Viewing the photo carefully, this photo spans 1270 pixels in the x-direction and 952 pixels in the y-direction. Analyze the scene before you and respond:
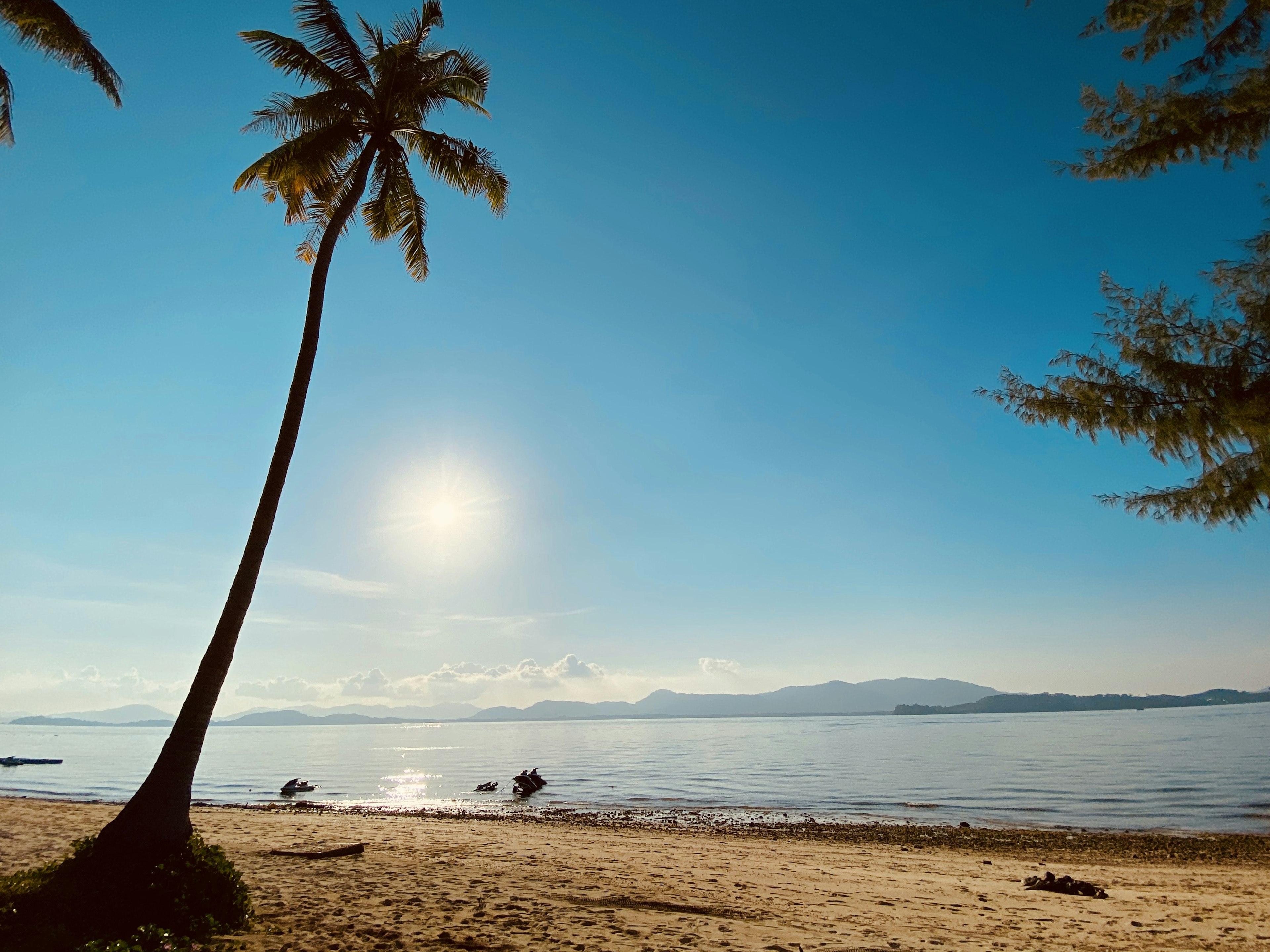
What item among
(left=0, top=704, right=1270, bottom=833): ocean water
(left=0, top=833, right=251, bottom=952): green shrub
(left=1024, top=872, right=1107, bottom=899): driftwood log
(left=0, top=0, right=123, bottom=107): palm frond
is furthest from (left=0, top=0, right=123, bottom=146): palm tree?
(left=0, top=704, right=1270, bottom=833): ocean water

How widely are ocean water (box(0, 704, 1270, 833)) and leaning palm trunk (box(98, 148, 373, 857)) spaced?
84.5 feet

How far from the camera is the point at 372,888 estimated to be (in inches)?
396

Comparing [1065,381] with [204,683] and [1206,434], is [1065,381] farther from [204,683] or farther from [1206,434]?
[204,683]

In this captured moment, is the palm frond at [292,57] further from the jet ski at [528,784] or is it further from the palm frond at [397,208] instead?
the jet ski at [528,784]

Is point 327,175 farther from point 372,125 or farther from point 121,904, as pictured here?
point 121,904

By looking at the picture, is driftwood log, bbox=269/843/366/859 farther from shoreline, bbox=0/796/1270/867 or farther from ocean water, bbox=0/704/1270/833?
ocean water, bbox=0/704/1270/833

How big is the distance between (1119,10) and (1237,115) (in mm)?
1788

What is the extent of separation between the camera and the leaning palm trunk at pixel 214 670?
7.65 metres

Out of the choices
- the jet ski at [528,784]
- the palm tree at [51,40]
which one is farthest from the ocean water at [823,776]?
the palm tree at [51,40]

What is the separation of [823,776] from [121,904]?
4894 centimetres

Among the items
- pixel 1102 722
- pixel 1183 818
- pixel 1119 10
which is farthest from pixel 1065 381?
pixel 1102 722

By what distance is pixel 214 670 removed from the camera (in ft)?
29.2

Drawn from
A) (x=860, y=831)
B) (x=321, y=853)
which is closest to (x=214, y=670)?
(x=321, y=853)

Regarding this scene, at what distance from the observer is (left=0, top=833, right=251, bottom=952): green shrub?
606cm
